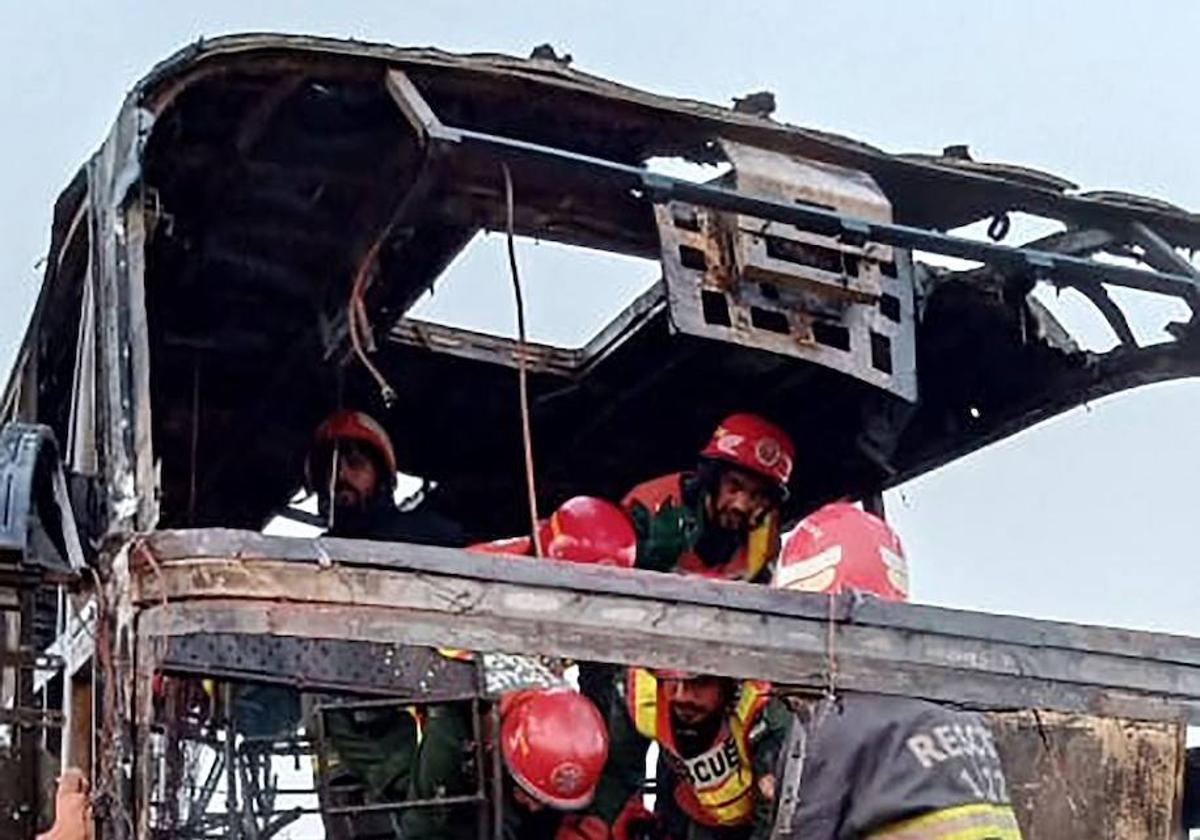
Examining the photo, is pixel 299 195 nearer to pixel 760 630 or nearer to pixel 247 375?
pixel 247 375

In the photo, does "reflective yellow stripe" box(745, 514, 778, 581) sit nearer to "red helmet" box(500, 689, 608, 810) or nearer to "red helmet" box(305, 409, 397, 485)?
"red helmet" box(500, 689, 608, 810)

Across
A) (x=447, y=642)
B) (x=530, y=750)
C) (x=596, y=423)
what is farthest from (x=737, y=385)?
(x=447, y=642)

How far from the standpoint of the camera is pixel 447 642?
14.2 ft

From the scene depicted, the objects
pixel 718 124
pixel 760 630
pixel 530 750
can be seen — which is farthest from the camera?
pixel 530 750

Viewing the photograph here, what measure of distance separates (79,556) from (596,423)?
145 inches

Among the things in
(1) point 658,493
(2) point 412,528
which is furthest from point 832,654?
(2) point 412,528

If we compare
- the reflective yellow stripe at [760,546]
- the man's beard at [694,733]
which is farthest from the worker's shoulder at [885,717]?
the reflective yellow stripe at [760,546]

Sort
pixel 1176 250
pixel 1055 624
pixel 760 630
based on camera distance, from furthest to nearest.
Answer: pixel 1176 250, pixel 1055 624, pixel 760 630

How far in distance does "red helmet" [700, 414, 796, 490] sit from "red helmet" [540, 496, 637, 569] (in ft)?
1.83

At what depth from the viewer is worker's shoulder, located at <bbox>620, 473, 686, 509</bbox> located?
7.59 m

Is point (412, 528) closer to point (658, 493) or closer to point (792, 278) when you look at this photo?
point (658, 493)

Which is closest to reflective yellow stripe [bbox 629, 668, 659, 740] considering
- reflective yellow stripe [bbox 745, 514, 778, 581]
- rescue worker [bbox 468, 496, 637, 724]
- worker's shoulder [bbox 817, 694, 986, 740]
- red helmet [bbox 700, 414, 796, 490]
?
rescue worker [bbox 468, 496, 637, 724]

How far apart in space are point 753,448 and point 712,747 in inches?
52.4

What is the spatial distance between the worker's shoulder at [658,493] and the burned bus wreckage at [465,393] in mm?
319
